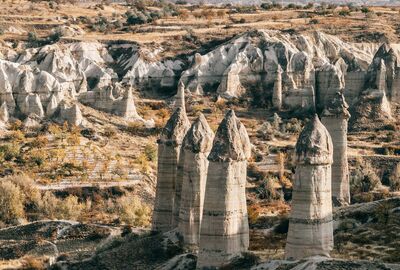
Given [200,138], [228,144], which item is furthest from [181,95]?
[228,144]

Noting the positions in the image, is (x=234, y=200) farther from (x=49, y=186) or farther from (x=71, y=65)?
(x=71, y=65)

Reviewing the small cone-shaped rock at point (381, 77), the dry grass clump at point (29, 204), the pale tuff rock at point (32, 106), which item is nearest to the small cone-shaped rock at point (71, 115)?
the pale tuff rock at point (32, 106)

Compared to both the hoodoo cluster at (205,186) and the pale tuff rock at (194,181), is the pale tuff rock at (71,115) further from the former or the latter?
the pale tuff rock at (194,181)

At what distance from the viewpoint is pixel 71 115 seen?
73.0m

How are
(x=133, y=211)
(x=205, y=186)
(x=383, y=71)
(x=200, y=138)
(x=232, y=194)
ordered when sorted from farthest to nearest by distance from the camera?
(x=383, y=71) < (x=133, y=211) < (x=200, y=138) < (x=205, y=186) < (x=232, y=194)

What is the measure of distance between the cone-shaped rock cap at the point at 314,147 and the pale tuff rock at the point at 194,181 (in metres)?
5.26

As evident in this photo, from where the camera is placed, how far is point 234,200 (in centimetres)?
3070

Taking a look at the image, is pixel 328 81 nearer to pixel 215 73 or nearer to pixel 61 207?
pixel 215 73

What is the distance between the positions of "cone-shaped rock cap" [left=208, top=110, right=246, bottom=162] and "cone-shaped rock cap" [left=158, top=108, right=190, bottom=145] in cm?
613

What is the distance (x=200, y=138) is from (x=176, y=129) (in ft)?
11.7

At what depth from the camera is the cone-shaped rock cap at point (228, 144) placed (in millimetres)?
30969

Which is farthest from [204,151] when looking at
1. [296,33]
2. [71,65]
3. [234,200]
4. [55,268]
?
[296,33]

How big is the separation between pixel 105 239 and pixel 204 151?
346 inches

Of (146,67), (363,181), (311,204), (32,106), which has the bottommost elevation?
(311,204)
